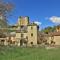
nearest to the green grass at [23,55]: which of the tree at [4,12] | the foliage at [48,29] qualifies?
the tree at [4,12]

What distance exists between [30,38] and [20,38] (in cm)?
305

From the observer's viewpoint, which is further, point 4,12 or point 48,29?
point 48,29

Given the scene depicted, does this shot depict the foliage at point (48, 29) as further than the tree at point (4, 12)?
Yes

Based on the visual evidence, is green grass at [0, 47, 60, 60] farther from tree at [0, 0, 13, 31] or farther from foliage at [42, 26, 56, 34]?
foliage at [42, 26, 56, 34]

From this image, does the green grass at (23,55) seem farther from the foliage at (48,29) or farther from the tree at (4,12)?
the foliage at (48,29)

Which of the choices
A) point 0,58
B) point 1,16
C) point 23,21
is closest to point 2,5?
point 1,16

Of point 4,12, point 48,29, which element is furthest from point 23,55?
point 48,29

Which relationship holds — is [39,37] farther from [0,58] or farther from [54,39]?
[0,58]

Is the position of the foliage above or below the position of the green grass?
above

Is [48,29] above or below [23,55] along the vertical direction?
above

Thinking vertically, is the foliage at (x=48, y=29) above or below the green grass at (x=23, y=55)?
above

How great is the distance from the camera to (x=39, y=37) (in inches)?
3054

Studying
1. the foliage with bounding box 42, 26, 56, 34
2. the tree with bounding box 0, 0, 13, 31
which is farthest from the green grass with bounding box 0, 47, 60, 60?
the foliage with bounding box 42, 26, 56, 34

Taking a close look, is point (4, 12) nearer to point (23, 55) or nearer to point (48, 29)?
point (23, 55)
